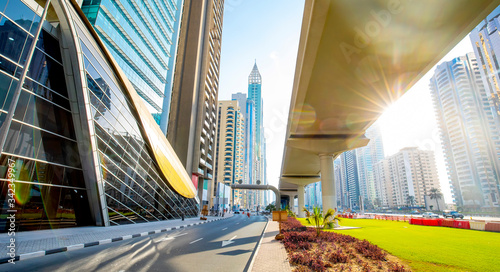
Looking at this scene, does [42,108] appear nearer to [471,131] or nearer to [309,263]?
[309,263]

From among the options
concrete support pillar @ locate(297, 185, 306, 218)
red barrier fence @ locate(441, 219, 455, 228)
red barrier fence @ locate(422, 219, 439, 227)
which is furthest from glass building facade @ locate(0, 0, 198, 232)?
concrete support pillar @ locate(297, 185, 306, 218)

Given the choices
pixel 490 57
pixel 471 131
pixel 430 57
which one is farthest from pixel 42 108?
pixel 471 131

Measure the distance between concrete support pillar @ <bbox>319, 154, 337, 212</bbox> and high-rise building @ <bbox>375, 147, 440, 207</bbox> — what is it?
417ft

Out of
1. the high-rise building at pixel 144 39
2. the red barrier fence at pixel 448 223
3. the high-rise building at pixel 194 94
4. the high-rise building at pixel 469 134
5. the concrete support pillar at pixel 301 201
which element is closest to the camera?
the red barrier fence at pixel 448 223

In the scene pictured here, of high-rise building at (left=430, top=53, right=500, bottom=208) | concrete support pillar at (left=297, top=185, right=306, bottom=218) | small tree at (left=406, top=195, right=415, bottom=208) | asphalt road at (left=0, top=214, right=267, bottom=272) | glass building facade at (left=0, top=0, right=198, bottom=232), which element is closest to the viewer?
asphalt road at (left=0, top=214, right=267, bottom=272)

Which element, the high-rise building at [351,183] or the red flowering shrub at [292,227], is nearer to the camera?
the red flowering shrub at [292,227]

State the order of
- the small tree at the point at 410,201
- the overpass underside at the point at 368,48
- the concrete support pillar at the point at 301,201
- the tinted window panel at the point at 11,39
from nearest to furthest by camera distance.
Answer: the overpass underside at the point at 368,48 < the tinted window panel at the point at 11,39 < the concrete support pillar at the point at 301,201 < the small tree at the point at 410,201

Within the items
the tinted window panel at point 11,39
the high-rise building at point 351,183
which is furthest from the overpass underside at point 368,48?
the high-rise building at point 351,183

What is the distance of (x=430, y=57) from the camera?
457 inches

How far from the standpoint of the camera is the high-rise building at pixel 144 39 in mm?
28781

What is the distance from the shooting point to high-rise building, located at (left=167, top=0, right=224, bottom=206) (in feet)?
146

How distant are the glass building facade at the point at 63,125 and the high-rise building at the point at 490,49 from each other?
106434mm

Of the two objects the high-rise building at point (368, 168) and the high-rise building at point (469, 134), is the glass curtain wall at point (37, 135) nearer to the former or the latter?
the high-rise building at point (469, 134)

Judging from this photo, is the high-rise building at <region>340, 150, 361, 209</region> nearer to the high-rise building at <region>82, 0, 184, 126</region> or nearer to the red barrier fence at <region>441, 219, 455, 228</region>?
the red barrier fence at <region>441, 219, 455, 228</region>
